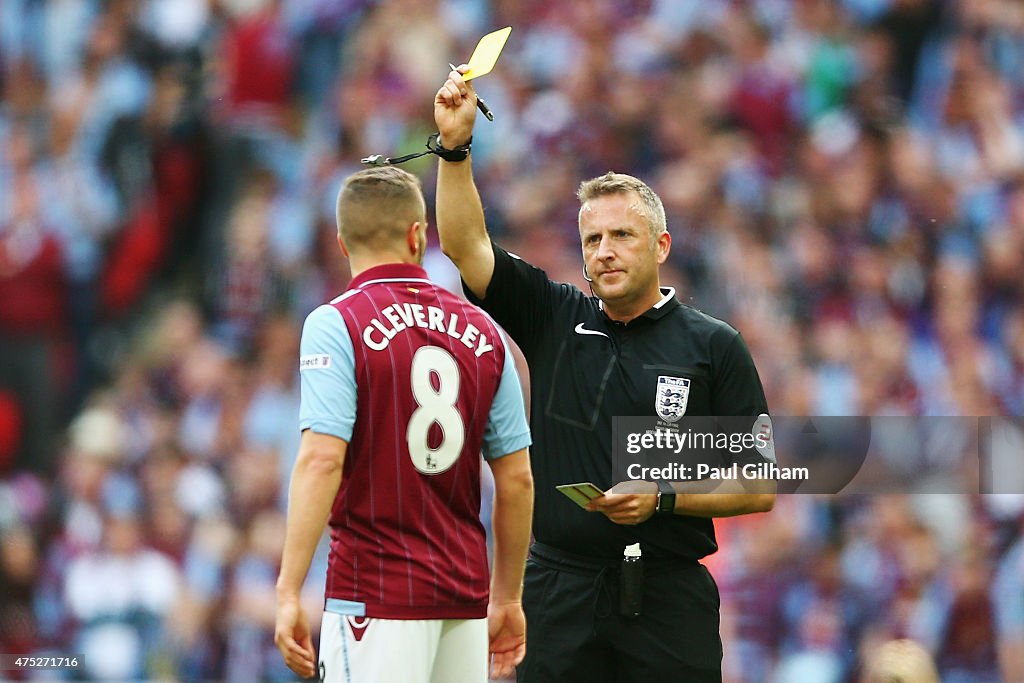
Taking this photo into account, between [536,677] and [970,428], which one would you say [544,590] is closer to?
[536,677]

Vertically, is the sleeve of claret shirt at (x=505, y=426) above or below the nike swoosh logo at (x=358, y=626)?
above

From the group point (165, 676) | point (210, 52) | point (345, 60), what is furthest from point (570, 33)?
point (165, 676)

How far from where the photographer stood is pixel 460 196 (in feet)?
13.5

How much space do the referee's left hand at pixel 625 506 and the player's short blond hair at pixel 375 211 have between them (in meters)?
0.93

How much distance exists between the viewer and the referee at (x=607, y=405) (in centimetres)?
417

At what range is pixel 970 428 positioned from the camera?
26.7 ft

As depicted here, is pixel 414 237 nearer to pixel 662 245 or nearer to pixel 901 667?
pixel 662 245

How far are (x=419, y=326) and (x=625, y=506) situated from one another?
2.72 feet

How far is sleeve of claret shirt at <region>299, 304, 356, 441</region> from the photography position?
11.5 feet

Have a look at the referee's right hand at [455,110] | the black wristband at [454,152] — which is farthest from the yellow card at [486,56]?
the black wristband at [454,152]

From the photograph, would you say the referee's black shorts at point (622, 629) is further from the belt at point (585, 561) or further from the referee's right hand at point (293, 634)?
the referee's right hand at point (293, 634)

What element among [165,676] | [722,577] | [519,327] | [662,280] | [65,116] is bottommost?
[165,676]

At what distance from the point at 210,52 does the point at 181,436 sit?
9.22 ft

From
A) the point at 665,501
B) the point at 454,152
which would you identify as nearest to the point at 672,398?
the point at 665,501
